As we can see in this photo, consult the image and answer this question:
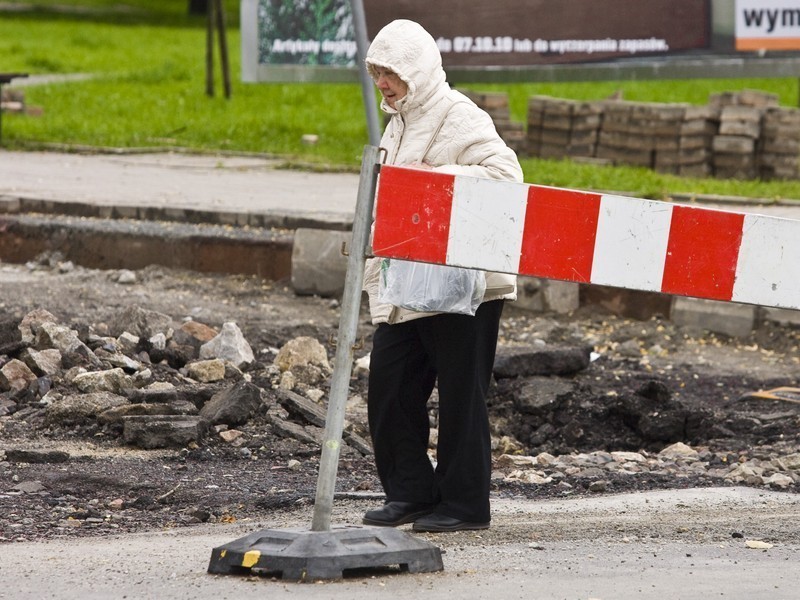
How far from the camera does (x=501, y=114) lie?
1673 cm

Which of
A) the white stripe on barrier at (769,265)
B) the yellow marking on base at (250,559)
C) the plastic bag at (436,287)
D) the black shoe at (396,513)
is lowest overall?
the black shoe at (396,513)

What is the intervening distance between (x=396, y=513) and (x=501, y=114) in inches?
470

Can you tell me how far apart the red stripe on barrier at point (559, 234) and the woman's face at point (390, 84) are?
2.10 ft

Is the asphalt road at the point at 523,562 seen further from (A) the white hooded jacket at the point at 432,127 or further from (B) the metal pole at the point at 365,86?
(B) the metal pole at the point at 365,86

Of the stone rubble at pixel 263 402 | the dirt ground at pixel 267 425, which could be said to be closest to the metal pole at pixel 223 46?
the dirt ground at pixel 267 425

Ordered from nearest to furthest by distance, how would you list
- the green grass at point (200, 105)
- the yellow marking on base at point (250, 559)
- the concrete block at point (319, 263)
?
the yellow marking on base at point (250, 559)
the concrete block at point (319, 263)
the green grass at point (200, 105)

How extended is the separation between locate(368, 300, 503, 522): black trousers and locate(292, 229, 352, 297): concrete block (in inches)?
197

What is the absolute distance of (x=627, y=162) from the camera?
1648 cm

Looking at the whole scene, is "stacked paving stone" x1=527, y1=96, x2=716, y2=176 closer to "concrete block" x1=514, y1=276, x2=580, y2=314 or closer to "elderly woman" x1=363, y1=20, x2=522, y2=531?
"concrete block" x1=514, y1=276, x2=580, y2=314

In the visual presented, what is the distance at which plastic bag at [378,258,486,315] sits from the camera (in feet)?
15.8

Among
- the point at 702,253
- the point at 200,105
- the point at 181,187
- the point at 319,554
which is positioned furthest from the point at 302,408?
the point at 200,105

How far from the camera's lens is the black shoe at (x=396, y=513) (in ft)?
16.9

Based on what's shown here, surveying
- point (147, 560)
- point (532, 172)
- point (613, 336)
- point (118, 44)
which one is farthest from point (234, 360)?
point (118, 44)

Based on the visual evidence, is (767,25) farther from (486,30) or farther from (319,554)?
(319,554)
